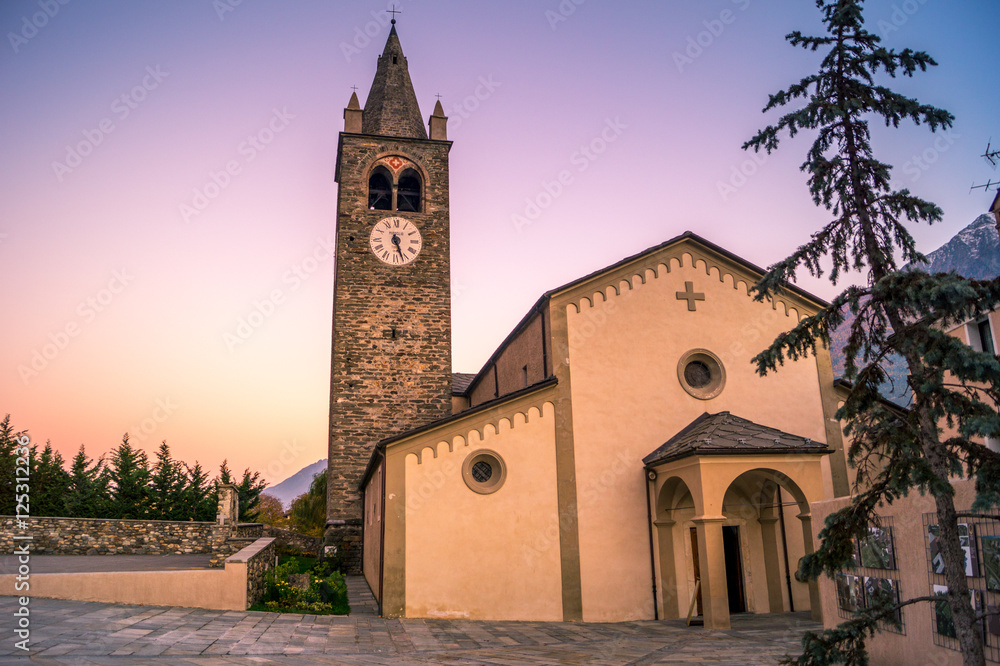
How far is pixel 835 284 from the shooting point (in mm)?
6707

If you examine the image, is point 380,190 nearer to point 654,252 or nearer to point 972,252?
point 654,252

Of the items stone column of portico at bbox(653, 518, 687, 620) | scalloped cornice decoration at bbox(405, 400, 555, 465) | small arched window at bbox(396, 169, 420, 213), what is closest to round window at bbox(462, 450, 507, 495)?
scalloped cornice decoration at bbox(405, 400, 555, 465)

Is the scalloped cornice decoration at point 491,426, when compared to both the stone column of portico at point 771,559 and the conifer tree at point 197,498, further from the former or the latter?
the conifer tree at point 197,498

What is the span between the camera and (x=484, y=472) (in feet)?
44.0

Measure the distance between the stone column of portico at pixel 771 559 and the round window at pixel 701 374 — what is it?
9.24 feet

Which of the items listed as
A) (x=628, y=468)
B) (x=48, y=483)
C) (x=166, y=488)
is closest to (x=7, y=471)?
(x=48, y=483)

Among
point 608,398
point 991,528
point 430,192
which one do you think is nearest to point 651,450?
point 608,398

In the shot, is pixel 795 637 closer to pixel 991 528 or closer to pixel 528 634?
pixel 528 634

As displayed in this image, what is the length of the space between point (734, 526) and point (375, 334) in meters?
13.1

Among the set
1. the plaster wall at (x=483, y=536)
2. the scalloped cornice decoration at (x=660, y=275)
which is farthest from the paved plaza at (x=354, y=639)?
the scalloped cornice decoration at (x=660, y=275)

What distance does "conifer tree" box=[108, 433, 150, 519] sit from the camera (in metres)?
27.3

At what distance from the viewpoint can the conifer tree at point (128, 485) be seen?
89.6 ft

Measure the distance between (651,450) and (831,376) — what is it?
5.04m

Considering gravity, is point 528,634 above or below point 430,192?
below
